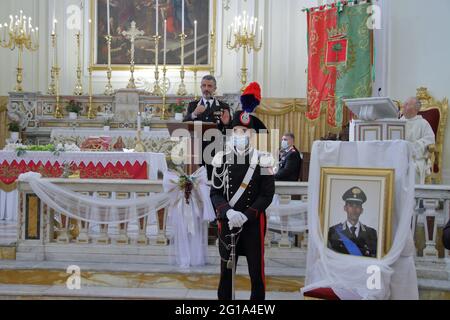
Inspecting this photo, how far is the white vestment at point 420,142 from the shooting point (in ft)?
23.9

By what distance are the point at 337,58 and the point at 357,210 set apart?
766cm

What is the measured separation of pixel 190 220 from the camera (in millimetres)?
5902

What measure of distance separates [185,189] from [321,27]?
741 centimetres

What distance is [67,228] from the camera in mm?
6367

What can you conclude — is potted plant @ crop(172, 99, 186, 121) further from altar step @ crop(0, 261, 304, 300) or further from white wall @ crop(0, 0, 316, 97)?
altar step @ crop(0, 261, 304, 300)

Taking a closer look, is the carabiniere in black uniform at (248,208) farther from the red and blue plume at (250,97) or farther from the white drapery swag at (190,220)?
the white drapery swag at (190,220)

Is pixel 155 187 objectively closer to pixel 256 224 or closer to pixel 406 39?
pixel 256 224

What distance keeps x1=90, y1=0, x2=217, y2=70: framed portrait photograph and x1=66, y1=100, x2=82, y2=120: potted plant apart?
2.02 meters

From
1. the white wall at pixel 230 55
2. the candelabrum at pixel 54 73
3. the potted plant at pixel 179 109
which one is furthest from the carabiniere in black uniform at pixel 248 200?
the white wall at pixel 230 55

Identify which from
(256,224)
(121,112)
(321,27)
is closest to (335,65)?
(321,27)

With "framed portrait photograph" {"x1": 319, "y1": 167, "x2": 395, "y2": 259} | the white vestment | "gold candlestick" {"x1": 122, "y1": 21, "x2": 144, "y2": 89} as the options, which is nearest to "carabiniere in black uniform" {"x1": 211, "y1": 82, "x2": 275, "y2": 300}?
"framed portrait photograph" {"x1": 319, "y1": 167, "x2": 395, "y2": 259}

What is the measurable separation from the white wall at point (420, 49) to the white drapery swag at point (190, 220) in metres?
5.47

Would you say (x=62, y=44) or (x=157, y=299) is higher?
(x=62, y=44)

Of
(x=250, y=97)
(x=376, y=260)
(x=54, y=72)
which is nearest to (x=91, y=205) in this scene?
(x=250, y=97)
